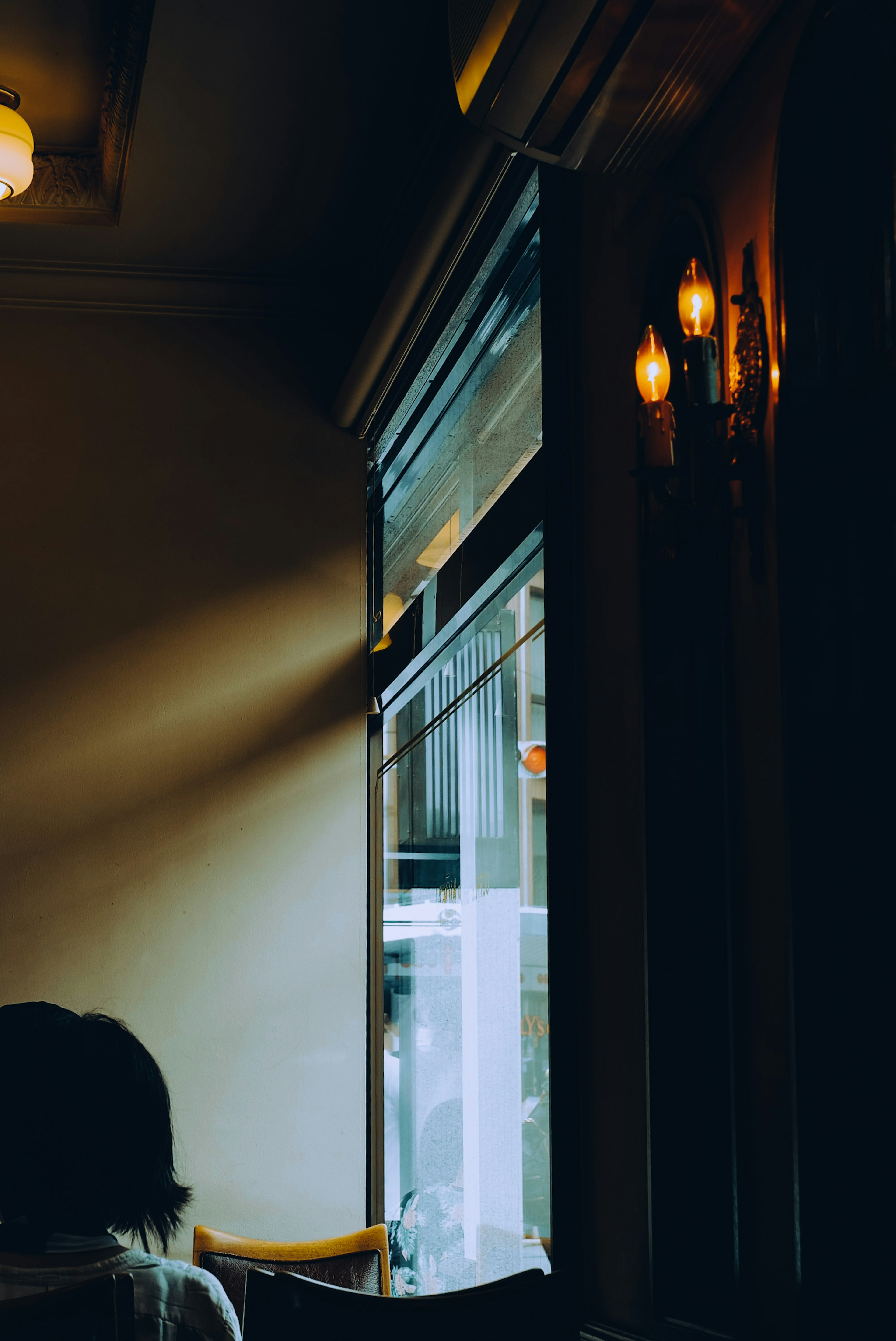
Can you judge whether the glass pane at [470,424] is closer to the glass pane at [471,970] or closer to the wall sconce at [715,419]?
the glass pane at [471,970]

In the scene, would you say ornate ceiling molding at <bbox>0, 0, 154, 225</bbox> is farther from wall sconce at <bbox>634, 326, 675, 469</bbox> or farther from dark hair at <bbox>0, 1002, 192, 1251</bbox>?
dark hair at <bbox>0, 1002, 192, 1251</bbox>

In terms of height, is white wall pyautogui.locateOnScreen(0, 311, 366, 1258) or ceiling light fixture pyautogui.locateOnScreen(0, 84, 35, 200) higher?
ceiling light fixture pyautogui.locateOnScreen(0, 84, 35, 200)

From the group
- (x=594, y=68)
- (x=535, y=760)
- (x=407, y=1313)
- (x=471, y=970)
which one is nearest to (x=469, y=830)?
(x=471, y=970)

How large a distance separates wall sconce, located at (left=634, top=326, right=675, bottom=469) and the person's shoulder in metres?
1.09

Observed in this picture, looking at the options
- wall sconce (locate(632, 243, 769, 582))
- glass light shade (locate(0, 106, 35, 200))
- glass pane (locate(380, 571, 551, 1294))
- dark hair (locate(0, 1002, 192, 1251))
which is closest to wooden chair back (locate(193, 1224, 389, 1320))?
glass pane (locate(380, 571, 551, 1294))

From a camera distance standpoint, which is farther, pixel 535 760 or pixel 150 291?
pixel 150 291

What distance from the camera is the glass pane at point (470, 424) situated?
7.73ft

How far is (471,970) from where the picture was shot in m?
2.57

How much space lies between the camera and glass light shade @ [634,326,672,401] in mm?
1463

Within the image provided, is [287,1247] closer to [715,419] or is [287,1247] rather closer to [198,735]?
[198,735]

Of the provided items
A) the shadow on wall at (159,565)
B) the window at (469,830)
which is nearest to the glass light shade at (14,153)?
the shadow on wall at (159,565)

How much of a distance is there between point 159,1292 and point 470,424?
6.96 feet

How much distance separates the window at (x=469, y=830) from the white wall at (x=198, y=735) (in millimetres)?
258

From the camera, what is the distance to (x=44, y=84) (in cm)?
310
